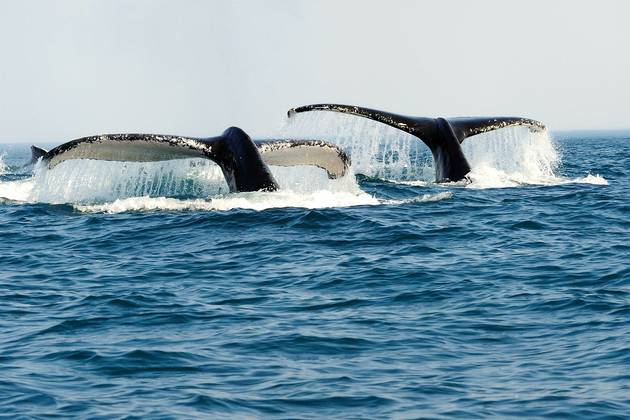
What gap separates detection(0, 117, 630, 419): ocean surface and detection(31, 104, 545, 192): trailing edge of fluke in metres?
0.60

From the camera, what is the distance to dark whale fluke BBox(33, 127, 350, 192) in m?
17.6

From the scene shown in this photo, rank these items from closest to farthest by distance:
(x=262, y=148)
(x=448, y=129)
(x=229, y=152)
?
(x=229, y=152), (x=262, y=148), (x=448, y=129)

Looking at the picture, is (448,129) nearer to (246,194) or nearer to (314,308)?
(246,194)

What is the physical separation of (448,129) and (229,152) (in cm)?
590

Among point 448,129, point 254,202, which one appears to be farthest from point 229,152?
point 448,129

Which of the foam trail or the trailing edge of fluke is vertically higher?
the trailing edge of fluke

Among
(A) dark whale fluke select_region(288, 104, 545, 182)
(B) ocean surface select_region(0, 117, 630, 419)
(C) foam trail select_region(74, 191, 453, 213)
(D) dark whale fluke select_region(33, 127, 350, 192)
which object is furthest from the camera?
(A) dark whale fluke select_region(288, 104, 545, 182)

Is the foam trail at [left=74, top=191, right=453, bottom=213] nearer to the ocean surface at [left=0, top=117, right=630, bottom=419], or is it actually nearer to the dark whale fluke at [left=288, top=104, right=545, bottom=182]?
the ocean surface at [left=0, top=117, right=630, bottom=419]

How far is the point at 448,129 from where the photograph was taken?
75.4ft

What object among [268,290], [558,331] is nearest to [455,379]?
[558,331]

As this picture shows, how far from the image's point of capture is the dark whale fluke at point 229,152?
693 inches

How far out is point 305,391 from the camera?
27.5 feet

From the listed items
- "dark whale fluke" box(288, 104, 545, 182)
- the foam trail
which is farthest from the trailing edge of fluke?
the foam trail

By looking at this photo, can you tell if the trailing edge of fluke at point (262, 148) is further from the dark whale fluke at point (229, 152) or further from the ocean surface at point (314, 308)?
the ocean surface at point (314, 308)
